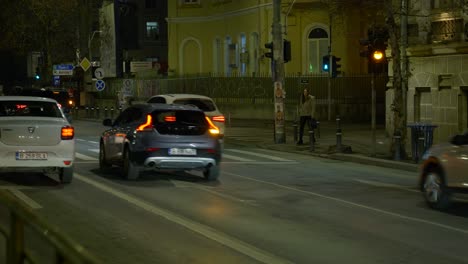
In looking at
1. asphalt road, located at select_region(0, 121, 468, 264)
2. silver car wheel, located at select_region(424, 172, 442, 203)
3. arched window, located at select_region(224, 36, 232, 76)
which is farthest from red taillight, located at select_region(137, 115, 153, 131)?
arched window, located at select_region(224, 36, 232, 76)

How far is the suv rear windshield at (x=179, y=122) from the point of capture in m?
14.4

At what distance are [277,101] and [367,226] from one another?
15076mm

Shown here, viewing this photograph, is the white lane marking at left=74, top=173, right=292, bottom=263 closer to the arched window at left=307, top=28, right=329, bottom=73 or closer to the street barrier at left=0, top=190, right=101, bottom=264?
the street barrier at left=0, top=190, right=101, bottom=264

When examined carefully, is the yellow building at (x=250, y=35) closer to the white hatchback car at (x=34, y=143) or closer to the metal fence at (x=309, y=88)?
the metal fence at (x=309, y=88)

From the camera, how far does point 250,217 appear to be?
10477 mm

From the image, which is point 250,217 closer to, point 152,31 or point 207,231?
point 207,231

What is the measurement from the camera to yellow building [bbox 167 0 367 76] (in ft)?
127

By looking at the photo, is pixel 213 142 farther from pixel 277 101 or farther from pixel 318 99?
pixel 318 99

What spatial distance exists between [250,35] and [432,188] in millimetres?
31410

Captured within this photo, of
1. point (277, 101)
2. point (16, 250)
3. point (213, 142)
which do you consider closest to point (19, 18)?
point (277, 101)

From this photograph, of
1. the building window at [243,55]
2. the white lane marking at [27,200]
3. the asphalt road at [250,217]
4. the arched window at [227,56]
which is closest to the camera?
the asphalt road at [250,217]

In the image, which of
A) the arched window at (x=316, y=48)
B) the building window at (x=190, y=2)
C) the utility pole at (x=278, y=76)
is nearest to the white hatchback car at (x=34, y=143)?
the utility pole at (x=278, y=76)

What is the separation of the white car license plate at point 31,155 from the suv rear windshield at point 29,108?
3.70 feet

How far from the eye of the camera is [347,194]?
1330 cm
